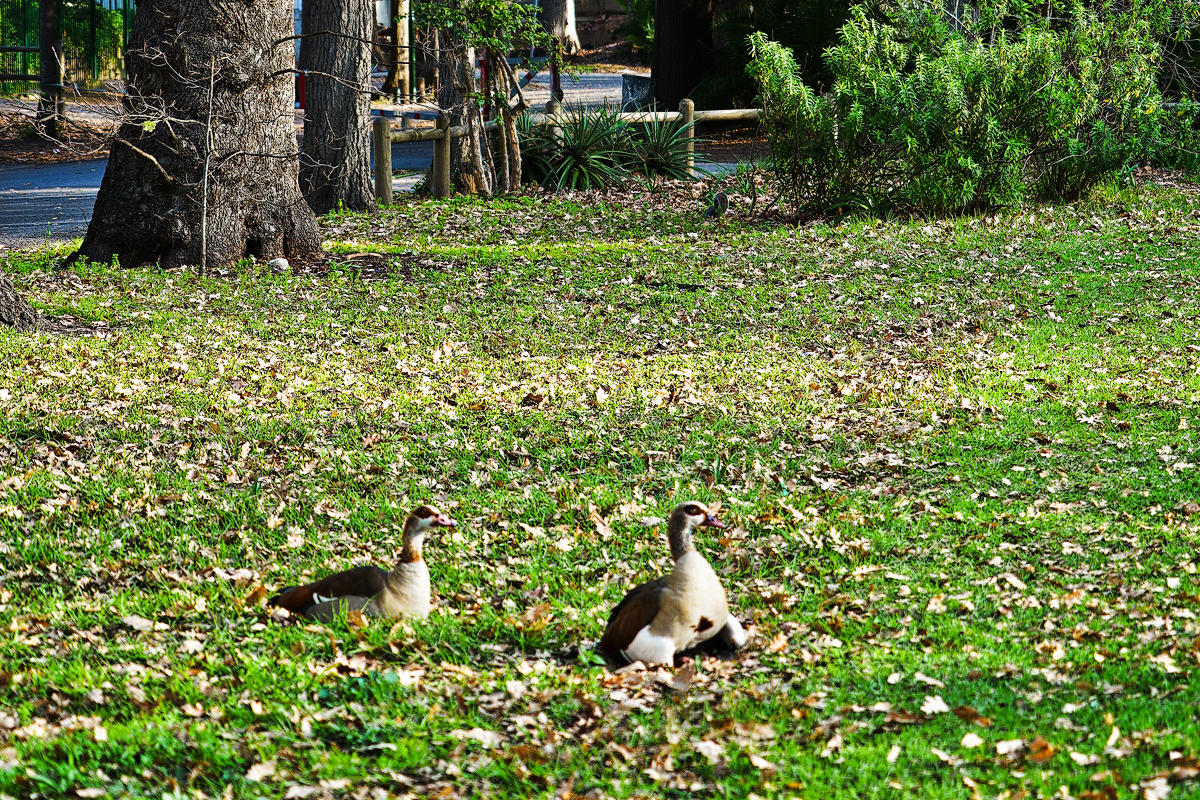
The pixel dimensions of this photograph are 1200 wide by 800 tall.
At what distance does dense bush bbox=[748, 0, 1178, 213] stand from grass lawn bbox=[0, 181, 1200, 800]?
10.3 ft

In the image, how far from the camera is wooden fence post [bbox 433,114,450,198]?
16.4 m

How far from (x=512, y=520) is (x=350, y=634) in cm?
161

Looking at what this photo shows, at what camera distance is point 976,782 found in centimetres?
357

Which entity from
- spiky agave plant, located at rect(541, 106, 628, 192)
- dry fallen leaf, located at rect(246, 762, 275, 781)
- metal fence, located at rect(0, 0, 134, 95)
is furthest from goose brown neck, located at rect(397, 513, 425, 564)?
metal fence, located at rect(0, 0, 134, 95)

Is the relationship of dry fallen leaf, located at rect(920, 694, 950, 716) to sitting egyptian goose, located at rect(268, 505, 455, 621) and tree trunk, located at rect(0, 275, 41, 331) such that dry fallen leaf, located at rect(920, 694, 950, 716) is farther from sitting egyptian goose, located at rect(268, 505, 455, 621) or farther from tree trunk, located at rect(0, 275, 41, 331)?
tree trunk, located at rect(0, 275, 41, 331)

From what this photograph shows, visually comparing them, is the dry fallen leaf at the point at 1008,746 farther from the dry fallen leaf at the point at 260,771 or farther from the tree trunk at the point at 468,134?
the tree trunk at the point at 468,134

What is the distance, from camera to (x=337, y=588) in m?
4.79

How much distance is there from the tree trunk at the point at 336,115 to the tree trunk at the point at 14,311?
6.14 m

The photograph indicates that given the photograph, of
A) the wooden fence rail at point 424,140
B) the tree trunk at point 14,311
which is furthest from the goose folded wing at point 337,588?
the wooden fence rail at point 424,140

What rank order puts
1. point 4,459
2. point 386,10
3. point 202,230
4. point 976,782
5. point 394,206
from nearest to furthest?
point 976,782
point 4,459
point 202,230
point 394,206
point 386,10

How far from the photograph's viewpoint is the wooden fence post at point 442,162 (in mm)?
16391

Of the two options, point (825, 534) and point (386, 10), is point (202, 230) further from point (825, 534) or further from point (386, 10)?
point (386, 10)

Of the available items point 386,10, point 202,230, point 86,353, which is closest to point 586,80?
point 386,10

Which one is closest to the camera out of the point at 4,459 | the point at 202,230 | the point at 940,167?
the point at 4,459
